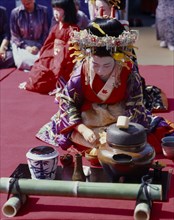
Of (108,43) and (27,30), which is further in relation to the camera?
(27,30)

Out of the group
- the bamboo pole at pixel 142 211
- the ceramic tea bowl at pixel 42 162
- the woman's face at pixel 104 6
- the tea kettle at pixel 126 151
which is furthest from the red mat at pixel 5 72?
the bamboo pole at pixel 142 211

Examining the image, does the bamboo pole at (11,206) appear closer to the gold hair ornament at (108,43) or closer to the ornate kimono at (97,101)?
the ornate kimono at (97,101)

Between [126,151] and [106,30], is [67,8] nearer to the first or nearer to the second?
[106,30]

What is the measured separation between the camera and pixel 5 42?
18.3 feet

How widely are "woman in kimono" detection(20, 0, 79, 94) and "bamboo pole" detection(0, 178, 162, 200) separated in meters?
2.00

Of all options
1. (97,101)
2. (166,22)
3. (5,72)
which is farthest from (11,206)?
(166,22)

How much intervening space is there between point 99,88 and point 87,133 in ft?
0.89

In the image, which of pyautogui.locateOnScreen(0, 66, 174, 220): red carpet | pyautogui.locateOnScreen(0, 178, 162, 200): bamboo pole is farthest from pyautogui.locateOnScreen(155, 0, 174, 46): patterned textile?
pyautogui.locateOnScreen(0, 178, 162, 200): bamboo pole

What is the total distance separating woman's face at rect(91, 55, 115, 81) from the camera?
2902mm

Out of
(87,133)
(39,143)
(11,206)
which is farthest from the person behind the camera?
(39,143)

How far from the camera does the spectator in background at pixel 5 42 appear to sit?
559 centimetres

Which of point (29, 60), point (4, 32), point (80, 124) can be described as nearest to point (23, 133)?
point (80, 124)

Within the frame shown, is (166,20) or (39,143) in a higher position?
(166,20)

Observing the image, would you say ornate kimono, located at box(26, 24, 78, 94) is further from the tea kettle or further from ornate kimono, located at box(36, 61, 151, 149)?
the tea kettle
